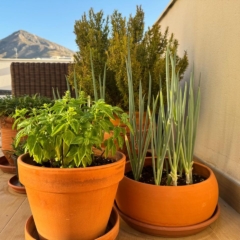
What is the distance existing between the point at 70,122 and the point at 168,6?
1.62m

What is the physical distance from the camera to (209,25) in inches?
48.4

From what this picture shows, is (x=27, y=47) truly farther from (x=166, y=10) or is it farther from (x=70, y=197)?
(x=70, y=197)

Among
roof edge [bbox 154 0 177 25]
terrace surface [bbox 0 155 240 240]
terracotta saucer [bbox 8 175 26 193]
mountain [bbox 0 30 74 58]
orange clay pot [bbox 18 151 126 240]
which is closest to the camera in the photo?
orange clay pot [bbox 18 151 126 240]

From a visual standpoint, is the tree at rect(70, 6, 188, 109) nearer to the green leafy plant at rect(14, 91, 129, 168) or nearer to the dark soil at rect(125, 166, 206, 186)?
the dark soil at rect(125, 166, 206, 186)

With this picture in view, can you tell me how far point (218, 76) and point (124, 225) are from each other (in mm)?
760

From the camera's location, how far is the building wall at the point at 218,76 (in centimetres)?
102

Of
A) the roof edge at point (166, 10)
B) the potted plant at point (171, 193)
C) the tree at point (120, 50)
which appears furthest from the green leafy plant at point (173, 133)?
the roof edge at point (166, 10)

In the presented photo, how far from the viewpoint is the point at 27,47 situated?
889 cm

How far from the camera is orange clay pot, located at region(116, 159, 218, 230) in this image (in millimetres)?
793

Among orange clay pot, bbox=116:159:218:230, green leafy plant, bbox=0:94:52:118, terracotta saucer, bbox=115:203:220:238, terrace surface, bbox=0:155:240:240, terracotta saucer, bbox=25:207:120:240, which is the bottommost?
terrace surface, bbox=0:155:240:240

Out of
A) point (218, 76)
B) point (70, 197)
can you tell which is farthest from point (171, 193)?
point (218, 76)

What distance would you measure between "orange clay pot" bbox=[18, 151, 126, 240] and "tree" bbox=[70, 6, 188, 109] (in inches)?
24.4

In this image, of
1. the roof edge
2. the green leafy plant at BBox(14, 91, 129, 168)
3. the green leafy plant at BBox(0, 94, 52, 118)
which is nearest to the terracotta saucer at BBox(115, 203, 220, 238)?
the green leafy plant at BBox(14, 91, 129, 168)

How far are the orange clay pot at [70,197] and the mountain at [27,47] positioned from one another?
761cm
